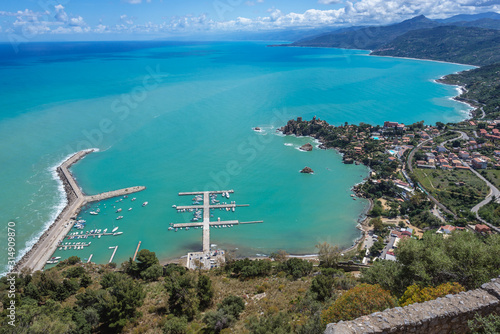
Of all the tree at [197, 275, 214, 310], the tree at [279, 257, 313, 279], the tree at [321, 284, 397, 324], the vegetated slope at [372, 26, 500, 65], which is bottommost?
the tree at [279, 257, 313, 279]

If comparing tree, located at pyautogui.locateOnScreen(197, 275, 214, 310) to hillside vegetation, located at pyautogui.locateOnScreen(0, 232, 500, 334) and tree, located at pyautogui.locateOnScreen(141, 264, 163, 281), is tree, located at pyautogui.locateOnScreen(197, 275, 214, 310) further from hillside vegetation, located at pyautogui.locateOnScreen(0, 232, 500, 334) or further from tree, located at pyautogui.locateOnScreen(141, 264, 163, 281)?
tree, located at pyautogui.locateOnScreen(141, 264, 163, 281)

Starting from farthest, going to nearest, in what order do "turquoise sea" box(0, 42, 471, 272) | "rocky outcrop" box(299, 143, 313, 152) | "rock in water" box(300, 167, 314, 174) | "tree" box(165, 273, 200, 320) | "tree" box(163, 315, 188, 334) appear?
"rocky outcrop" box(299, 143, 313, 152) → "rock in water" box(300, 167, 314, 174) → "turquoise sea" box(0, 42, 471, 272) → "tree" box(165, 273, 200, 320) → "tree" box(163, 315, 188, 334)

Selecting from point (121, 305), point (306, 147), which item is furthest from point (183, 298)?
point (306, 147)

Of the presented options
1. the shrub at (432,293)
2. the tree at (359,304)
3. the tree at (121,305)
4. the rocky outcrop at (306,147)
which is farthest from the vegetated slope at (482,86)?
the tree at (121,305)

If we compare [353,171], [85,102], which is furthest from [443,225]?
[85,102]

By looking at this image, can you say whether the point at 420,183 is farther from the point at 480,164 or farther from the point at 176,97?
the point at 176,97

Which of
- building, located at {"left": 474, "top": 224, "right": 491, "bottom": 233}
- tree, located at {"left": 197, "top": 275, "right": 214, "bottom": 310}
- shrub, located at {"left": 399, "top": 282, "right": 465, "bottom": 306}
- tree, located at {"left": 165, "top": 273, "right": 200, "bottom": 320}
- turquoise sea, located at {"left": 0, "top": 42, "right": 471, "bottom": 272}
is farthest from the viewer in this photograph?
turquoise sea, located at {"left": 0, "top": 42, "right": 471, "bottom": 272}

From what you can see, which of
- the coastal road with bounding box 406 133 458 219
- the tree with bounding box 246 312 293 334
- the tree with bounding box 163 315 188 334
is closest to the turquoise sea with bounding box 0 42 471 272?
the coastal road with bounding box 406 133 458 219
